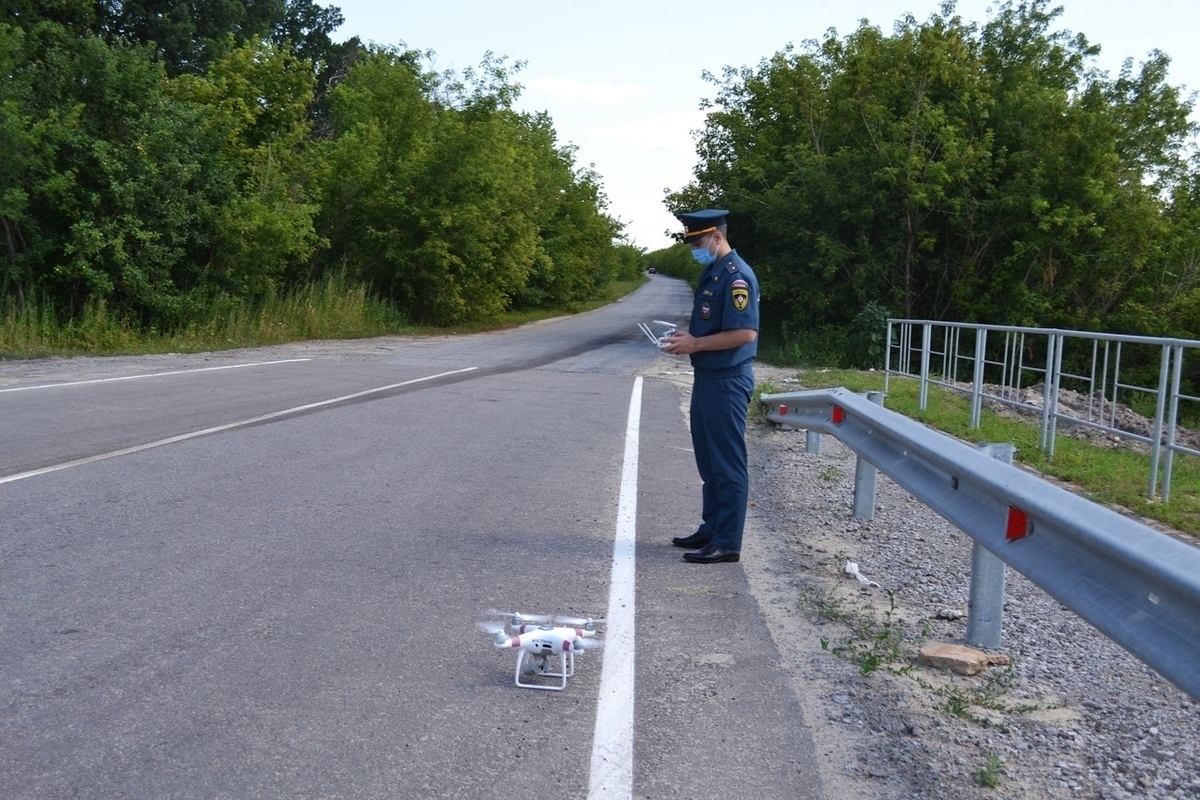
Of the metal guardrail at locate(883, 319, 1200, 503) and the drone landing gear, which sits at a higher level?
the metal guardrail at locate(883, 319, 1200, 503)

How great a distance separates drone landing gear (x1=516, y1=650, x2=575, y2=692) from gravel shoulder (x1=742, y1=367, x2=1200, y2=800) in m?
0.92

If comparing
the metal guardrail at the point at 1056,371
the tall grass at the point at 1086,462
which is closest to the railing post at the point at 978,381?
the metal guardrail at the point at 1056,371

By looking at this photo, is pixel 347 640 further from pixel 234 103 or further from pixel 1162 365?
pixel 234 103

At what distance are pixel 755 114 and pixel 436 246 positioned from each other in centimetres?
1111

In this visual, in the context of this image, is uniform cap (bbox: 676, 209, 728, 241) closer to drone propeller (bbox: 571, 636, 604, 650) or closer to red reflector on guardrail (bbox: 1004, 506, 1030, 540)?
drone propeller (bbox: 571, 636, 604, 650)

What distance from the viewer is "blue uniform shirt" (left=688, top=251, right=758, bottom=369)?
661 cm

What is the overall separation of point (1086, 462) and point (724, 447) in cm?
560

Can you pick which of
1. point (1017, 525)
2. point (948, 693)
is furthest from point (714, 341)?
point (948, 693)

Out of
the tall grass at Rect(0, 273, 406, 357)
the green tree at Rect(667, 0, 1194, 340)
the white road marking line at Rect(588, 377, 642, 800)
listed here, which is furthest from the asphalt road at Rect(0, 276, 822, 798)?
the green tree at Rect(667, 0, 1194, 340)

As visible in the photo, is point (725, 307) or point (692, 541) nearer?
point (725, 307)

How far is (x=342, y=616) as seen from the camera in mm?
5246

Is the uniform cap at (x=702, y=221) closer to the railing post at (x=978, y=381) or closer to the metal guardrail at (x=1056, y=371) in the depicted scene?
the metal guardrail at (x=1056, y=371)

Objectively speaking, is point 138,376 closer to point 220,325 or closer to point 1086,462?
point 220,325

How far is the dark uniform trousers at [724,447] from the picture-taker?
21.8 ft
